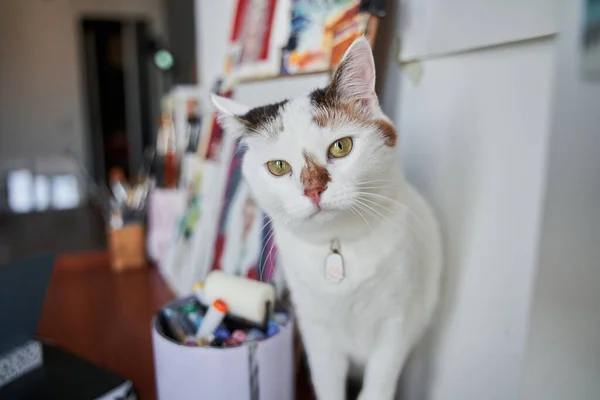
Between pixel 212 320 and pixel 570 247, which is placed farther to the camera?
pixel 212 320

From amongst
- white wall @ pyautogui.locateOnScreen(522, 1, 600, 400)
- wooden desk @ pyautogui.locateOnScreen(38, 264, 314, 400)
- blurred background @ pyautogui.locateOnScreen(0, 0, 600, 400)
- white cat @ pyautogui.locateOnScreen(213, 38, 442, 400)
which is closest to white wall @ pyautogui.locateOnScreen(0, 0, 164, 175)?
wooden desk @ pyautogui.locateOnScreen(38, 264, 314, 400)

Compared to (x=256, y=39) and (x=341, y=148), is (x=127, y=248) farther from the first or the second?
(x=341, y=148)

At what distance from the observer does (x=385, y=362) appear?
0.58 metres

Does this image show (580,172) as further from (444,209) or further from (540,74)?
(444,209)

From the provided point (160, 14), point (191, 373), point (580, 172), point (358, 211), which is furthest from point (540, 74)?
point (160, 14)

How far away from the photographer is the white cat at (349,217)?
50 centimetres

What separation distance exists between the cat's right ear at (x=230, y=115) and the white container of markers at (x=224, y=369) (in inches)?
11.2

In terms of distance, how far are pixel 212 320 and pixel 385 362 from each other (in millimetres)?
261

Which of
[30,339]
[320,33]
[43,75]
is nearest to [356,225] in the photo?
[320,33]

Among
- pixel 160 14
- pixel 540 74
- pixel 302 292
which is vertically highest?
pixel 160 14

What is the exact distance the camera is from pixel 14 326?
71 cm

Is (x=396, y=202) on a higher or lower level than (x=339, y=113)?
lower

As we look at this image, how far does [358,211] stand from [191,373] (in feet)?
1.07

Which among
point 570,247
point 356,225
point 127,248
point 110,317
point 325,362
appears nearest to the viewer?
point 570,247
